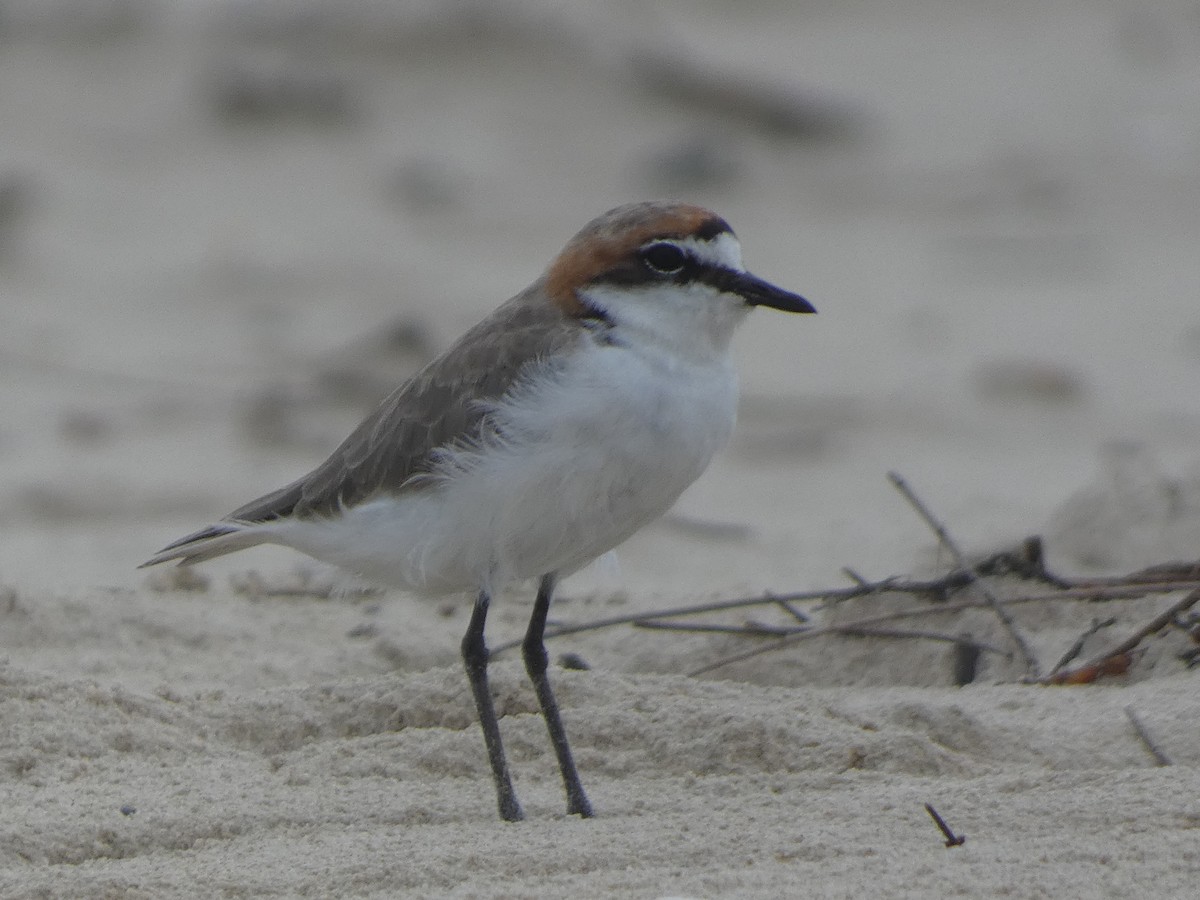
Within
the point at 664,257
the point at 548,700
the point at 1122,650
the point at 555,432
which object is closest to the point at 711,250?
the point at 664,257

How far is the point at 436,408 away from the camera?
484cm

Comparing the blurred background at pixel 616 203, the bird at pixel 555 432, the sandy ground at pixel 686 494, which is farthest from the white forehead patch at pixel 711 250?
the blurred background at pixel 616 203

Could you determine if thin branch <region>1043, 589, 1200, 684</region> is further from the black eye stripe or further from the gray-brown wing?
the gray-brown wing

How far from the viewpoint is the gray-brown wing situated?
4.70m

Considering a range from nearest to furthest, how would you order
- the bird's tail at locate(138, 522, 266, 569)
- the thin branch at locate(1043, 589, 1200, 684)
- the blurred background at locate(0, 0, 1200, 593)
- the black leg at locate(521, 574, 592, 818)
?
1. the black leg at locate(521, 574, 592, 818)
2. the thin branch at locate(1043, 589, 1200, 684)
3. the bird's tail at locate(138, 522, 266, 569)
4. the blurred background at locate(0, 0, 1200, 593)

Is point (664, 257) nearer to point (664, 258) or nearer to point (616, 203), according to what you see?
point (664, 258)

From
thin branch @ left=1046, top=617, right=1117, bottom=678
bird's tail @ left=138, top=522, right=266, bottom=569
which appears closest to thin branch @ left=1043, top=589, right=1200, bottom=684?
thin branch @ left=1046, top=617, right=1117, bottom=678

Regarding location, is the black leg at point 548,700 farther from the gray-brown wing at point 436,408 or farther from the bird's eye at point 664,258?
the bird's eye at point 664,258

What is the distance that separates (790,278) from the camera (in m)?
11.0

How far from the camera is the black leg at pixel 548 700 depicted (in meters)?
4.47

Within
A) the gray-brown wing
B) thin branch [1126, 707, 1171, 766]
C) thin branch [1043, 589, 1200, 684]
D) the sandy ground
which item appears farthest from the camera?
thin branch [1043, 589, 1200, 684]

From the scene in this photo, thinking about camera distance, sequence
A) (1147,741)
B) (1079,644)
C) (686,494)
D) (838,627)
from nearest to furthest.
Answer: (1147,741)
(1079,644)
(838,627)
(686,494)

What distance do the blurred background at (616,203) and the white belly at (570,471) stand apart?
210 cm

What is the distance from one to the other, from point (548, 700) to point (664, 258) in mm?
1043
